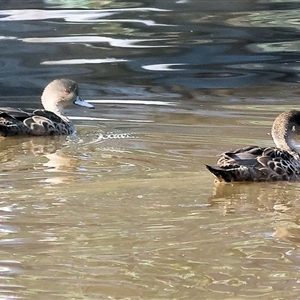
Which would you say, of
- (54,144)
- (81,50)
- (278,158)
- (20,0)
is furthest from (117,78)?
(278,158)

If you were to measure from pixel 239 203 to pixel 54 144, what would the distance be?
291 cm

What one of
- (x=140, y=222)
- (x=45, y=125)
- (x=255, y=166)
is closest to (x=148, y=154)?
(x=255, y=166)

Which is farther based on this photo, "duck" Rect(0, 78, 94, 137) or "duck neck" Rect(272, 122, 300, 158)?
"duck" Rect(0, 78, 94, 137)

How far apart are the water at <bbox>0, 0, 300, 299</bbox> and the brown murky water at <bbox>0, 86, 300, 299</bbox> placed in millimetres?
12

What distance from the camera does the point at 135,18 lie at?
1273 cm

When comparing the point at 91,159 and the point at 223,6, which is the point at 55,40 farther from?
the point at 91,159

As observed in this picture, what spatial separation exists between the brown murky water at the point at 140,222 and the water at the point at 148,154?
12 millimetres

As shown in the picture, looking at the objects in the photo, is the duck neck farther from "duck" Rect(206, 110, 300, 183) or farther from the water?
the water

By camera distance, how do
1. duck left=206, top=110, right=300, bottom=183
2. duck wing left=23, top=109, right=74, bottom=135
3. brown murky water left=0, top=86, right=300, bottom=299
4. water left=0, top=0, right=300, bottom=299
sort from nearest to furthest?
brown murky water left=0, top=86, right=300, bottom=299 < water left=0, top=0, right=300, bottom=299 < duck left=206, top=110, right=300, bottom=183 < duck wing left=23, top=109, right=74, bottom=135

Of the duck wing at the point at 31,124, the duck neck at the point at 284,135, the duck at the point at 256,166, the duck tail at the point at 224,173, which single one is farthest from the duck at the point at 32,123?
the duck tail at the point at 224,173

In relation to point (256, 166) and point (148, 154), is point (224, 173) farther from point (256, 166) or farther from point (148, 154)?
point (148, 154)

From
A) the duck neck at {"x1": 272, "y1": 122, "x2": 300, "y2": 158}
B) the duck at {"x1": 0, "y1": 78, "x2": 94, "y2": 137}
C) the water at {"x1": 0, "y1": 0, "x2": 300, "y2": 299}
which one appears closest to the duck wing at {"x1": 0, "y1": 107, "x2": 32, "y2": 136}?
the duck at {"x1": 0, "y1": 78, "x2": 94, "y2": 137}

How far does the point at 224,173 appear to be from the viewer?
683 centimetres

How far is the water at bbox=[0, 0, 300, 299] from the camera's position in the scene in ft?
16.0
